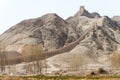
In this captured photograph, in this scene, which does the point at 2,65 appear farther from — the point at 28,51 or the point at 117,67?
the point at 117,67

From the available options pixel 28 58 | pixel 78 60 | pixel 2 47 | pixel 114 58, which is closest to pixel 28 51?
pixel 28 58

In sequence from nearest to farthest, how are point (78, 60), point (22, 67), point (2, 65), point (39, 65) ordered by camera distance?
1. point (2, 65)
2. point (39, 65)
3. point (78, 60)
4. point (22, 67)

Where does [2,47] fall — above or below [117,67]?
above

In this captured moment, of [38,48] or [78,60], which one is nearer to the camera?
[38,48]

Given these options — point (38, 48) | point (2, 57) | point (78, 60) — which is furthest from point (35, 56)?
point (78, 60)

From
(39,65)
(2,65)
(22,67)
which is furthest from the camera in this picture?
(22,67)

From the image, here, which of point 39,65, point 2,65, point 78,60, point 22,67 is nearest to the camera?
point 2,65

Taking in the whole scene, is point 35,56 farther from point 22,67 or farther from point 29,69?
point 22,67

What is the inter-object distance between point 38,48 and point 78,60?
23.9m

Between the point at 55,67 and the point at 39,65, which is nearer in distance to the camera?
the point at 39,65

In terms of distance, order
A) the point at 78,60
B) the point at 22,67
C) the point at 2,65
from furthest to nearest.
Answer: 1. the point at 22,67
2. the point at 78,60
3. the point at 2,65

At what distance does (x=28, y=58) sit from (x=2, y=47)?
52.1 feet

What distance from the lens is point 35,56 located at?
6471 inches

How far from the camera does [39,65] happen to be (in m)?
169
